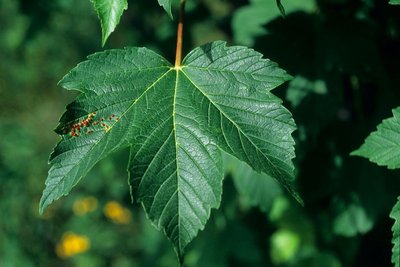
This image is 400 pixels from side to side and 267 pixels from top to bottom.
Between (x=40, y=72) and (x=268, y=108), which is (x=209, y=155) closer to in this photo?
(x=268, y=108)

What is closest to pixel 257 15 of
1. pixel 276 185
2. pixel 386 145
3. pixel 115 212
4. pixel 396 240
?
pixel 276 185

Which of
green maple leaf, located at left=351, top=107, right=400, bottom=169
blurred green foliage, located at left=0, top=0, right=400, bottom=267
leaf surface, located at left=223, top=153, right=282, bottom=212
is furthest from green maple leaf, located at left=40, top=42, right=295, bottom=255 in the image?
leaf surface, located at left=223, top=153, right=282, bottom=212

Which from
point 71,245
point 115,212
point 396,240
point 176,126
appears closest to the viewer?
point 396,240

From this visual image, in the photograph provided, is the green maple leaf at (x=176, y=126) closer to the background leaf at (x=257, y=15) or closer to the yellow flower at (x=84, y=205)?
the background leaf at (x=257, y=15)

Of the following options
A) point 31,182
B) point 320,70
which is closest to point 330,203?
point 320,70

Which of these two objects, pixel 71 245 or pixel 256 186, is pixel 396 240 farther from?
pixel 71 245

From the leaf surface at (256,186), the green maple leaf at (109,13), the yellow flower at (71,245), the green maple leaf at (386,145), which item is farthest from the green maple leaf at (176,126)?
the yellow flower at (71,245)

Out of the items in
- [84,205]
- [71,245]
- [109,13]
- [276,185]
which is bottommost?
[71,245]
